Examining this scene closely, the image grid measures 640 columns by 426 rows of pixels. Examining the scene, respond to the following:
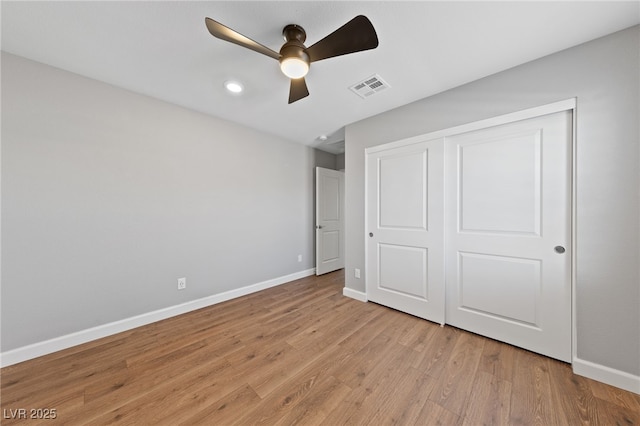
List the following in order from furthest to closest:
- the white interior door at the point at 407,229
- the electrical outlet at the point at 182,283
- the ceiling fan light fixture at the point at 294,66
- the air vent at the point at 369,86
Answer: the electrical outlet at the point at 182,283, the white interior door at the point at 407,229, the air vent at the point at 369,86, the ceiling fan light fixture at the point at 294,66

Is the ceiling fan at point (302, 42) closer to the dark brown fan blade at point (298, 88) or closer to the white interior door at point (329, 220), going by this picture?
the dark brown fan blade at point (298, 88)

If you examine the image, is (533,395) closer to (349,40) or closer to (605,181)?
(605,181)

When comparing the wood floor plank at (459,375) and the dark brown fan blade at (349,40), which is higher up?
the dark brown fan blade at (349,40)

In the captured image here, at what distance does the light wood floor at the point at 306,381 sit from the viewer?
1259mm

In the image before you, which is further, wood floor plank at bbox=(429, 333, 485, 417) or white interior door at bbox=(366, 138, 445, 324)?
white interior door at bbox=(366, 138, 445, 324)

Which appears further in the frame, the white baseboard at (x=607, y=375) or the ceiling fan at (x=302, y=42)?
the white baseboard at (x=607, y=375)

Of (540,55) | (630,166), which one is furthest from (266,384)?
(540,55)

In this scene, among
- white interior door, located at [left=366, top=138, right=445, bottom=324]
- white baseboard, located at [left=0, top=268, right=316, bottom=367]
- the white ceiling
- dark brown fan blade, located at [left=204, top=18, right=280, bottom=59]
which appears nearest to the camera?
dark brown fan blade, located at [left=204, top=18, right=280, bottom=59]

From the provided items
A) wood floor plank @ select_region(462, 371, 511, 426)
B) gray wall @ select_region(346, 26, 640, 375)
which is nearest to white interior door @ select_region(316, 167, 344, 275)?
wood floor plank @ select_region(462, 371, 511, 426)

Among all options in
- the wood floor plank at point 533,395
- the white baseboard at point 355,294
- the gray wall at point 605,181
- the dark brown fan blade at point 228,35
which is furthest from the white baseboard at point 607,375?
the dark brown fan blade at point 228,35

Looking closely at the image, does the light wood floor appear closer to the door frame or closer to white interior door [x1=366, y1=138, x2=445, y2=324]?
white interior door [x1=366, y1=138, x2=445, y2=324]

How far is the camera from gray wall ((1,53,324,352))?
1735 millimetres

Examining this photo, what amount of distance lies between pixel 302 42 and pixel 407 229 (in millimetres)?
2025

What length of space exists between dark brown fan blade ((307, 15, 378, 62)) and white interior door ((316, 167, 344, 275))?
2.54 m
